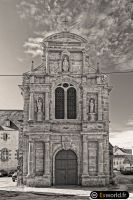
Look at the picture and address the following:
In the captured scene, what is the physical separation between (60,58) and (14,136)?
25.3m

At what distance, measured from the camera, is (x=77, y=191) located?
87.5 feet

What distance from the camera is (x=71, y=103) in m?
31.6

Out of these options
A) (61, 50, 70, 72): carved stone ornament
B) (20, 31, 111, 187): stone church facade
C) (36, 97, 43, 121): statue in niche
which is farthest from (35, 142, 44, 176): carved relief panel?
(61, 50, 70, 72): carved stone ornament

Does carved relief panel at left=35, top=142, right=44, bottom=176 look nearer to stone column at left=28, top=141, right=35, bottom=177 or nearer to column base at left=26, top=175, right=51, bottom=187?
stone column at left=28, top=141, right=35, bottom=177

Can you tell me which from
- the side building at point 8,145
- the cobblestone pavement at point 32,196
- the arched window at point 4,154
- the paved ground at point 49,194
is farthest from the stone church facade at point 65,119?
the arched window at point 4,154

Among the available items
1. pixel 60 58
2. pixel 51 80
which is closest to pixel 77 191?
pixel 51 80

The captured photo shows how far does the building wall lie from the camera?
52.7 m

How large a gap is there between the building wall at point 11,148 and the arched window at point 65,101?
24.2 metres

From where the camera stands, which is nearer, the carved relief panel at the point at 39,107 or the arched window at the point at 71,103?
the carved relief panel at the point at 39,107

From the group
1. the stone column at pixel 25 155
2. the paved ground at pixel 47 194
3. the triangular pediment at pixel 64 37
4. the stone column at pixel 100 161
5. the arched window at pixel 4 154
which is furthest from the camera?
the arched window at pixel 4 154

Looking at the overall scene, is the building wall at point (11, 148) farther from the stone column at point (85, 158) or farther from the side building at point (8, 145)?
the stone column at point (85, 158)

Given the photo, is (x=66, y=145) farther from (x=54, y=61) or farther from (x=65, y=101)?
(x=54, y=61)

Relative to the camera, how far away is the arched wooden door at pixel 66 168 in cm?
3036

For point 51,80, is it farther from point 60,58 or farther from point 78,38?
point 78,38
